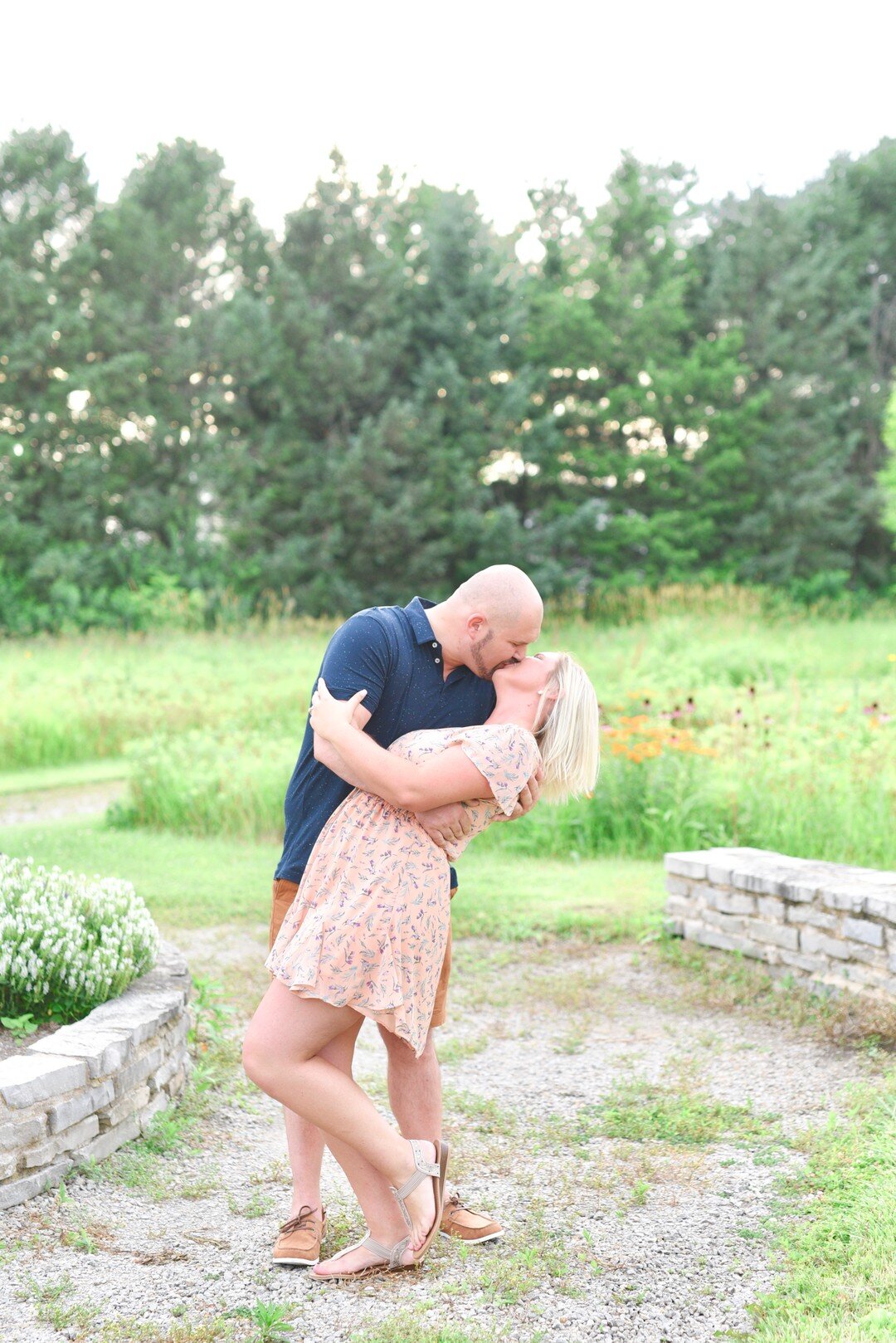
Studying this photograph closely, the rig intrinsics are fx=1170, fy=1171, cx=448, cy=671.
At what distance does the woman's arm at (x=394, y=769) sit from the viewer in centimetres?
247

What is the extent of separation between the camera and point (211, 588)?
21891mm

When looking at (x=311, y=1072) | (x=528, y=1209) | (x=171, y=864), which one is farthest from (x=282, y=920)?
(x=171, y=864)

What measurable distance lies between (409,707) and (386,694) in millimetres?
65

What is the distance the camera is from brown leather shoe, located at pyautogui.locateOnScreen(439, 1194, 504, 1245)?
9.76 ft

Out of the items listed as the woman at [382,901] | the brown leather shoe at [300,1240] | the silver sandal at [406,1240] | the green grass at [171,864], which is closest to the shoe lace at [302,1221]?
the brown leather shoe at [300,1240]

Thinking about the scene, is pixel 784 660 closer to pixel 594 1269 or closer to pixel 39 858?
pixel 39 858

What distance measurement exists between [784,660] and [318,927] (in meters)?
10.8

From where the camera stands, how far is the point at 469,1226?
2.98 meters

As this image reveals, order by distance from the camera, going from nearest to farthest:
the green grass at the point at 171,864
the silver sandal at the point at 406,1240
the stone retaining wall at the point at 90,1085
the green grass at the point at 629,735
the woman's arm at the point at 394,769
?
the woman's arm at the point at 394,769 → the silver sandal at the point at 406,1240 → the stone retaining wall at the point at 90,1085 → the green grass at the point at 171,864 → the green grass at the point at 629,735

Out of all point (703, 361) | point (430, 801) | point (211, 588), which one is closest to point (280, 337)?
point (211, 588)

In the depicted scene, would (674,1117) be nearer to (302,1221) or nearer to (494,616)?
(302,1221)

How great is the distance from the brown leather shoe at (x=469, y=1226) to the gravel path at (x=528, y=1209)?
3 centimetres

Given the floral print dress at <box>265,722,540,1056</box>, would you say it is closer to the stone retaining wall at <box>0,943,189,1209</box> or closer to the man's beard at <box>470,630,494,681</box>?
the man's beard at <box>470,630,494,681</box>

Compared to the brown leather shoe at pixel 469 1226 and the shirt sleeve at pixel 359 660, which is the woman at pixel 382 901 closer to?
the shirt sleeve at pixel 359 660
